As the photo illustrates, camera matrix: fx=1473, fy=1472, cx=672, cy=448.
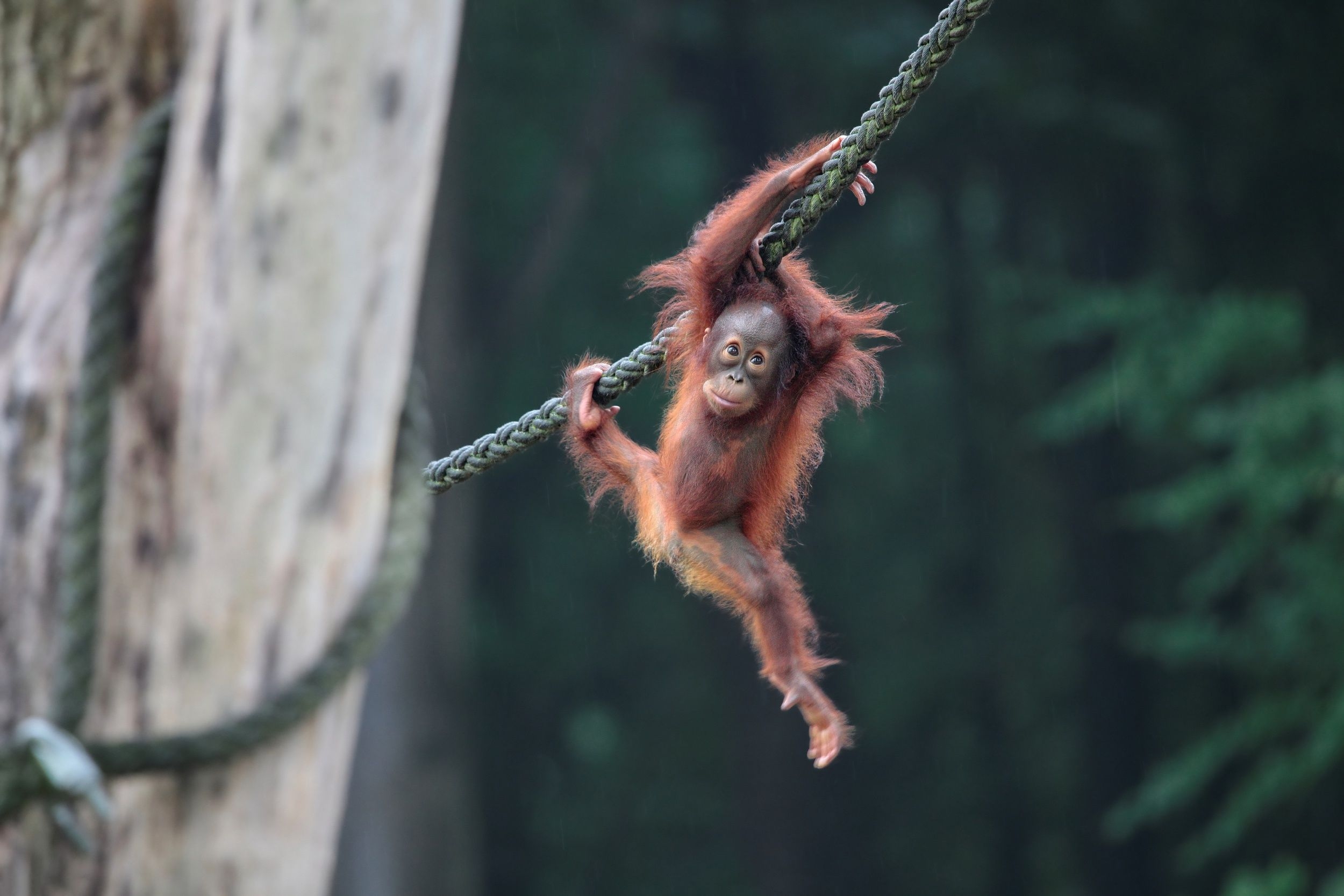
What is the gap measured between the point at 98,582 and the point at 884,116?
178 cm

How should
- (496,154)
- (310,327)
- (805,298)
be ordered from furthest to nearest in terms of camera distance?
(496,154) < (805,298) < (310,327)

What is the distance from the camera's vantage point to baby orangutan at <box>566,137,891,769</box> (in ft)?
12.1

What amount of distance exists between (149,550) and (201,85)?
554 millimetres

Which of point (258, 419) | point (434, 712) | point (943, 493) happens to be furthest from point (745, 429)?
point (943, 493)

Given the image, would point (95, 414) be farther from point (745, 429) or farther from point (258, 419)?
point (745, 429)

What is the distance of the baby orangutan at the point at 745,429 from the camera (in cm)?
368

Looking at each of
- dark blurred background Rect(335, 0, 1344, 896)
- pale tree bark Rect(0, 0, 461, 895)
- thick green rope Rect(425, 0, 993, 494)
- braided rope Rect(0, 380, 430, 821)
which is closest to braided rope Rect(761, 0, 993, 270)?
thick green rope Rect(425, 0, 993, 494)

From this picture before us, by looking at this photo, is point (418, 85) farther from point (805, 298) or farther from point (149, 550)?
point (805, 298)

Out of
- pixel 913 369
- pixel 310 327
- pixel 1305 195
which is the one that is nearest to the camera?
pixel 310 327

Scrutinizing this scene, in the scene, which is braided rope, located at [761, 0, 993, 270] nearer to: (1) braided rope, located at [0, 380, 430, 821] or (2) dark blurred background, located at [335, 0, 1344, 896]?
(1) braided rope, located at [0, 380, 430, 821]

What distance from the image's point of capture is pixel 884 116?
2.86 meters

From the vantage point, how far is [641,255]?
14289 millimetres

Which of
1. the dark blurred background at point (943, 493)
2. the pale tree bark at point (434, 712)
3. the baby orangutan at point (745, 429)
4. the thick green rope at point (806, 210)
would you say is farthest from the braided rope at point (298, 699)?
the pale tree bark at point (434, 712)

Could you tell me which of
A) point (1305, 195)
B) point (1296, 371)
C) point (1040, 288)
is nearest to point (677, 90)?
point (1040, 288)
